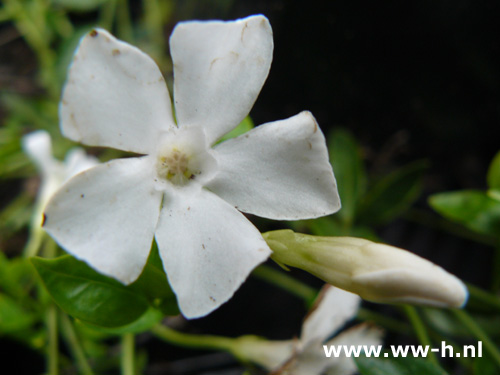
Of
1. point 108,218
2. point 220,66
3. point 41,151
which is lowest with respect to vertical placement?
point 41,151

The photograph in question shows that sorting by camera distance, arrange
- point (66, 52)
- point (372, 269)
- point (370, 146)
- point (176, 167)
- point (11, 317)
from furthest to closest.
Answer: point (66, 52), point (370, 146), point (11, 317), point (176, 167), point (372, 269)

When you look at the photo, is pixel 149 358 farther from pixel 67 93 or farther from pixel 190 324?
pixel 67 93

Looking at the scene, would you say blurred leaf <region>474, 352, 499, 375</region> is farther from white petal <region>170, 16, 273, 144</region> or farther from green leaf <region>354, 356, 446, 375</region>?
white petal <region>170, 16, 273, 144</region>

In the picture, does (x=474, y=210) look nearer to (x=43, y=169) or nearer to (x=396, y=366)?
(x=396, y=366)

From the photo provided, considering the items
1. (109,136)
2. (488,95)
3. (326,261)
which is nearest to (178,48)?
(109,136)

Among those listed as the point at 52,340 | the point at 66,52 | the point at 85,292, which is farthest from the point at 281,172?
the point at 66,52

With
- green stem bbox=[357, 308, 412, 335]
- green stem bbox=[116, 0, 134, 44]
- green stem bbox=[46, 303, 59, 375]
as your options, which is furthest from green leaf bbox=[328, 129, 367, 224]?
green stem bbox=[116, 0, 134, 44]
